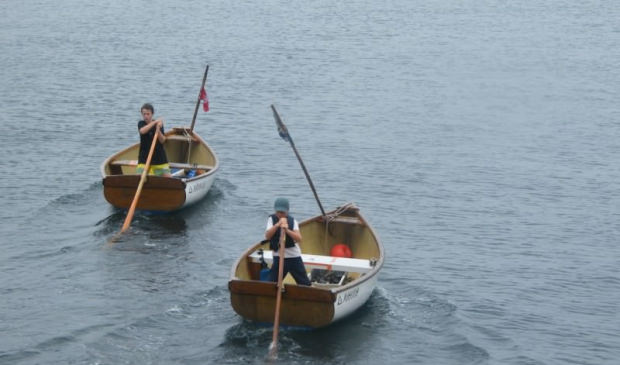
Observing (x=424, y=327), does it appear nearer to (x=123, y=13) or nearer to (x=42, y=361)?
(x=42, y=361)

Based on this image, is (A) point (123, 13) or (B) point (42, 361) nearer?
(B) point (42, 361)

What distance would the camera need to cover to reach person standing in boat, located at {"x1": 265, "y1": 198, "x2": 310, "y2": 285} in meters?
19.3

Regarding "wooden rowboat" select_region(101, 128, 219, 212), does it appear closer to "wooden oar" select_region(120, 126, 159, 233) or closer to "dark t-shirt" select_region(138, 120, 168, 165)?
"wooden oar" select_region(120, 126, 159, 233)

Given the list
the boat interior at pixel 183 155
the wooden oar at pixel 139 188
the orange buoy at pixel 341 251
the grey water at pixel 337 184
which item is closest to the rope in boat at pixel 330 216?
the orange buoy at pixel 341 251

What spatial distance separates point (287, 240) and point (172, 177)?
8.46 meters

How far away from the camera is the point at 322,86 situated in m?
52.5

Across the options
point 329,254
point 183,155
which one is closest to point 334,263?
point 329,254

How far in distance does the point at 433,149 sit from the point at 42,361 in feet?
76.0

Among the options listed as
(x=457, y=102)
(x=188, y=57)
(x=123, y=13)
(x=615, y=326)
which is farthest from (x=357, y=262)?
(x=123, y=13)

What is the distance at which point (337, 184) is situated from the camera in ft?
113

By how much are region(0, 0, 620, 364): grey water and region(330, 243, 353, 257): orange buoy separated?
1286 millimetres

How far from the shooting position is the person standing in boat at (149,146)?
26.4 m

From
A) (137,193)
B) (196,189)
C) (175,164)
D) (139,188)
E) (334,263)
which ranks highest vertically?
(175,164)

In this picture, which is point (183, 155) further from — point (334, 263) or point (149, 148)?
point (334, 263)
